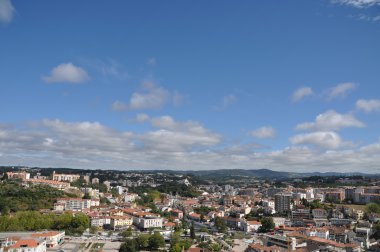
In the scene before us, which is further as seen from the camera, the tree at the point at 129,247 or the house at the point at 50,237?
the house at the point at 50,237

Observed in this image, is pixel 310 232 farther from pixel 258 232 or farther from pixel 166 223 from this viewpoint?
pixel 166 223

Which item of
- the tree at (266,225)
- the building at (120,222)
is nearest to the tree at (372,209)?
the tree at (266,225)

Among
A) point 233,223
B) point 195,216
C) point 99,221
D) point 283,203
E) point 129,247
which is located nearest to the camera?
point 129,247

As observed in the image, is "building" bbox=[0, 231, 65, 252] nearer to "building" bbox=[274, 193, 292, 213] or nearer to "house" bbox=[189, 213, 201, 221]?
"house" bbox=[189, 213, 201, 221]

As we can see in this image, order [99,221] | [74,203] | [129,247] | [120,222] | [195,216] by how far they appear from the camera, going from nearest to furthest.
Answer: [129,247]
[120,222]
[99,221]
[74,203]
[195,216]

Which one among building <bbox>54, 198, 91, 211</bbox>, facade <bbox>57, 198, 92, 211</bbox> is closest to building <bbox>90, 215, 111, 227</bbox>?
building <bbox>54, 198, 91, 211</bbox>

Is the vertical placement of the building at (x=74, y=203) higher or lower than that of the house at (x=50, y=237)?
higher

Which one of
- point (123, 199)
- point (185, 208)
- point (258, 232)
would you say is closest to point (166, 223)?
point (258, 232)

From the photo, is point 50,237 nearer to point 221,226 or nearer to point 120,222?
point 120,222

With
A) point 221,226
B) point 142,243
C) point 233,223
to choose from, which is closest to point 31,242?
point 142,243

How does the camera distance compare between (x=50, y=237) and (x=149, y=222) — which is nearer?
(x=50, y=237)

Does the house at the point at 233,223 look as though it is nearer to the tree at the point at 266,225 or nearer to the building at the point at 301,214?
the tree at the point at 266,225
